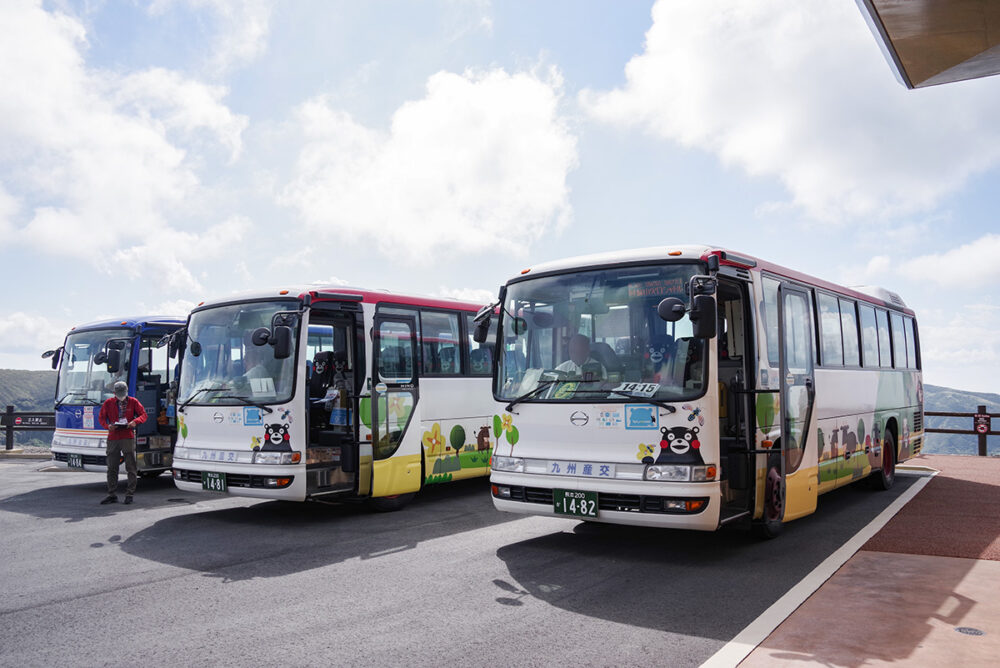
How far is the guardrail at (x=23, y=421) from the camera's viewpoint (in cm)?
2122

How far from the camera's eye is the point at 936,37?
9008 millimetres

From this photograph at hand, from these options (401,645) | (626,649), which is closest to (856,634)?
(626,649)

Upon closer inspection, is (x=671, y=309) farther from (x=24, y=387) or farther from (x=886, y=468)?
(x=24, y=387)

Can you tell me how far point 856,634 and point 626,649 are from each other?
1587 millimetres

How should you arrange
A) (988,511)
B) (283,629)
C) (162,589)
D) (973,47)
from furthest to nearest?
(988,511) → (973,47) → (162,589) → (283,629)

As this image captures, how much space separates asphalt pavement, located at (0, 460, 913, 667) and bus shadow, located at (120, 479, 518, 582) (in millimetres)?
37

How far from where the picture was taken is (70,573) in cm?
736

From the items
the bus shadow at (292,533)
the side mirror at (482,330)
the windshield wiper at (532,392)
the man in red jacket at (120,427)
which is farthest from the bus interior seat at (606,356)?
the man in red jacket at (120,427)

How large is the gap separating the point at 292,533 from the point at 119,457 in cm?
434

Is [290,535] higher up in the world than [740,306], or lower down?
lower down

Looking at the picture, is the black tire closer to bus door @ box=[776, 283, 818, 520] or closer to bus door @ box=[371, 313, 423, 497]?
bus door @ box=[776, 283, 818, 520]

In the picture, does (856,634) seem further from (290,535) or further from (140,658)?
(290,535)

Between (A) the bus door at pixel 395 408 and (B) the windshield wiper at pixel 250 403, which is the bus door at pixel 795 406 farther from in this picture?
(B) the windshield wiper at pixel 250 403

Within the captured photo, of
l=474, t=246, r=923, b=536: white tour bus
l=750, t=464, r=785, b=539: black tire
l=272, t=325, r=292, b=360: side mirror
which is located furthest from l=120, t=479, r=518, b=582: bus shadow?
l=750, t=464, r=785, b=539: black tire
